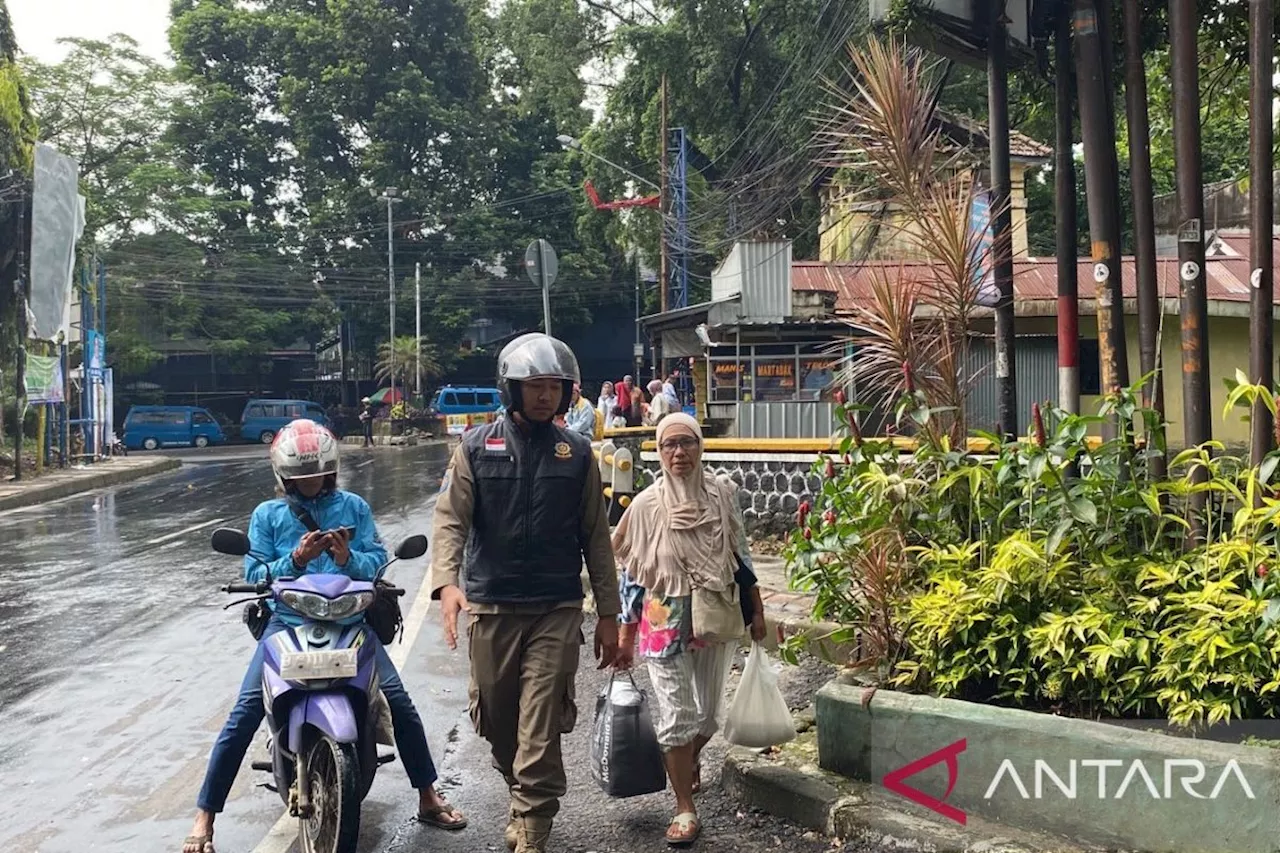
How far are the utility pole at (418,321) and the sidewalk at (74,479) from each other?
50.6 ft

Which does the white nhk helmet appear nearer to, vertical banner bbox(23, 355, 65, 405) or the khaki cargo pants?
the khaki cargo pants

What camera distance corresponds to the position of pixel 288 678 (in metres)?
3.79

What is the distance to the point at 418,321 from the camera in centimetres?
4350

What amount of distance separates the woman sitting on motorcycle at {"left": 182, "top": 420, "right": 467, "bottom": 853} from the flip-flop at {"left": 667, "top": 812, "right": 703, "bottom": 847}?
84 centimetres

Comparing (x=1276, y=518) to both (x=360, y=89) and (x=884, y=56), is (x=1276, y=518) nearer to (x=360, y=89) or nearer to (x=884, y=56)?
(x=884, y=56)

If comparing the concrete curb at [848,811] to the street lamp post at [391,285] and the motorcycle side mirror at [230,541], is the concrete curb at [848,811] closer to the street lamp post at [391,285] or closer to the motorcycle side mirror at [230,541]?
the motorcycle side mirror at [230,541]

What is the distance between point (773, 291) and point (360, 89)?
1217 inches

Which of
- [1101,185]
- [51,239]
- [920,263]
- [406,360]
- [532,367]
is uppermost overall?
[51,239]

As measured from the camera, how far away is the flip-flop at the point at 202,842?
4.00 meters

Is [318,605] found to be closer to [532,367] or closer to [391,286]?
[532,367]

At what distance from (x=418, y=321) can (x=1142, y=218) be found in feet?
131

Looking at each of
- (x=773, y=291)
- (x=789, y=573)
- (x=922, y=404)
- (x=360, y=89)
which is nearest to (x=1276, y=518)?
(x=922, y=404)

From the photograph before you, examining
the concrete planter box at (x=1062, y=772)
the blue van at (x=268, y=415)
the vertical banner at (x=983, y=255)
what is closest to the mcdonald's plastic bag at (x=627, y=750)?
the concrete planter box at (x=1062, y=772)

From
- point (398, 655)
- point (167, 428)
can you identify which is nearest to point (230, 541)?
point (398, 655)
